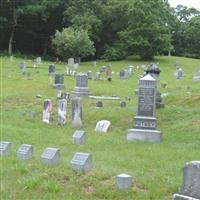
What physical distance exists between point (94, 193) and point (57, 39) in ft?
130

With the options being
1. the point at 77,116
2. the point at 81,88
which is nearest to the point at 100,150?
the point at 77,116

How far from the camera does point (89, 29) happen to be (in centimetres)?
5422

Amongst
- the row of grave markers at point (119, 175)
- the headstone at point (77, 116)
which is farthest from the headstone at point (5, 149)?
the headstone at point (77, 116)

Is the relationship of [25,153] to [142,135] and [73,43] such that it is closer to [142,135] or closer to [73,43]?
[142,135]

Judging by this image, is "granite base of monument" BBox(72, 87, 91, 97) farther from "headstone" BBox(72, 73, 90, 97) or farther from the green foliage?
the green foliage

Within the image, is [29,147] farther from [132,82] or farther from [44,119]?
[132,82]

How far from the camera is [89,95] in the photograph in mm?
26047

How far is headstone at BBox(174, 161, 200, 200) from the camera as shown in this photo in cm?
754

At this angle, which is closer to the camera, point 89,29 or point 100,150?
point 100,150

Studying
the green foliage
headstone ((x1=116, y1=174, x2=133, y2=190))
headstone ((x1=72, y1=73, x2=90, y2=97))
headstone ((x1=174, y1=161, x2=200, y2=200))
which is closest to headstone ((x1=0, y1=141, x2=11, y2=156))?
headstone ((x1=116, y1=174, x2=133, y2=190))

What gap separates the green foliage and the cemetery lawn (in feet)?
65.7

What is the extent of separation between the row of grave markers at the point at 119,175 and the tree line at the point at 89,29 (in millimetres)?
35459

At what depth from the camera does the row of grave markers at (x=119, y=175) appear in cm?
757

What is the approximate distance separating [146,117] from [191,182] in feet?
25.0
